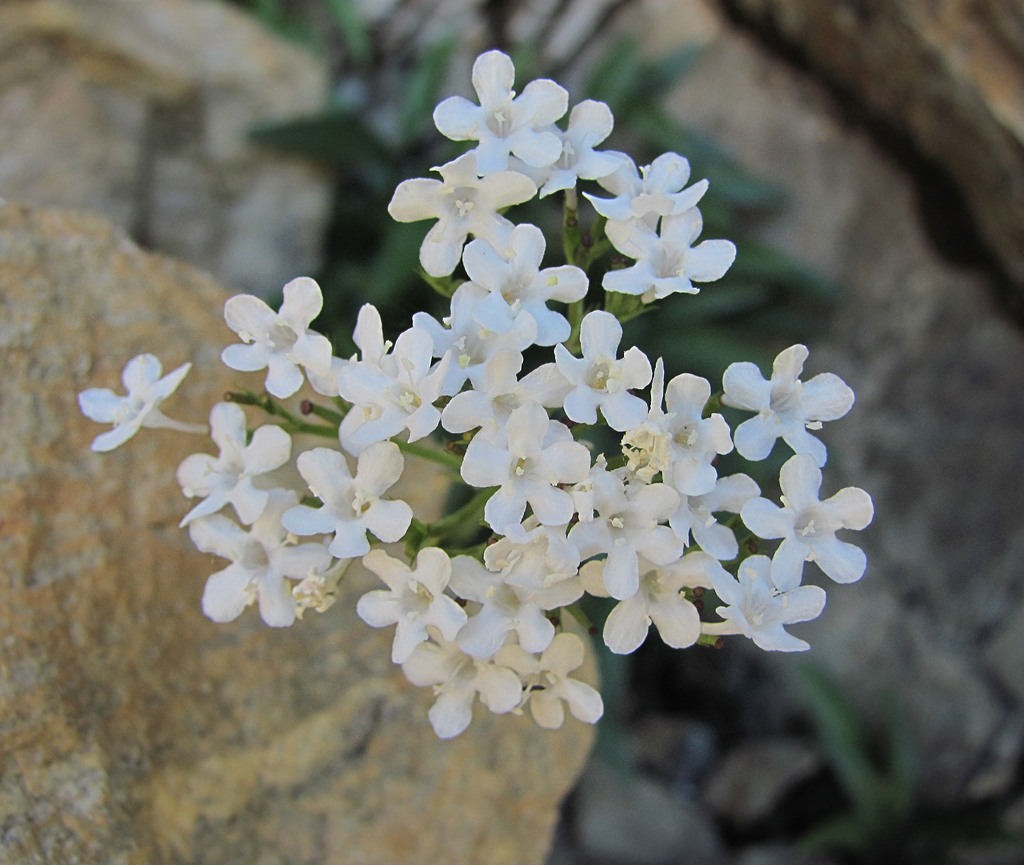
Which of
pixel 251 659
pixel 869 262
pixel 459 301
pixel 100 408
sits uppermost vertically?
pixel 459 301

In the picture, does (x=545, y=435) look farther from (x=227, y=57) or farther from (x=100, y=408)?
(x=227, y=57)

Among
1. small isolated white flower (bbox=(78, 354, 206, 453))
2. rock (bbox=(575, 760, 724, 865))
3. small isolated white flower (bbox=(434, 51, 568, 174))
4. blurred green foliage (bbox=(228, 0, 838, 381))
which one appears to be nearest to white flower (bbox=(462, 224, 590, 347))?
small isolated white flower (bbox=(434, 51, 568, 174))

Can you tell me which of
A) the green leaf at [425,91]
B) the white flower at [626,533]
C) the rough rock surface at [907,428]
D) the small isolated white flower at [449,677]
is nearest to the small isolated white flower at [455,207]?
the white flower at [626,533]

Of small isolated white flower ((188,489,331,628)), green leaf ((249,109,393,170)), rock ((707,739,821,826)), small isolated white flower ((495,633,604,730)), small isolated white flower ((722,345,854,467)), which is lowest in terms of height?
rock ((707,739,821,826))

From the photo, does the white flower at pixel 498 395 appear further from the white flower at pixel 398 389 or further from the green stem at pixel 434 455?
the green stem at pixel 434 455

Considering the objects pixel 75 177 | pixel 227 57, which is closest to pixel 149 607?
pixel 75 177

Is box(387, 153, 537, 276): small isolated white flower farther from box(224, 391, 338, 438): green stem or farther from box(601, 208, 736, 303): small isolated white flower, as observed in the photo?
box(224, 391, 338, 438): green stem

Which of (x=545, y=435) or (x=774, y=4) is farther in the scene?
(x=774, y=4)
